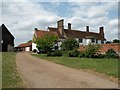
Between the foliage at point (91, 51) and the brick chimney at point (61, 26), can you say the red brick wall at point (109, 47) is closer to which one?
the foliage at point (91, 51)

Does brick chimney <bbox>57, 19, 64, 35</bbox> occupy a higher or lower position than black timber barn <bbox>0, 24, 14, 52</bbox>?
higher

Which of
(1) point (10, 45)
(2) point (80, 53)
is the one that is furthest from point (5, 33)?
(2) point (80, 53)

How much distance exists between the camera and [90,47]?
34.2 m

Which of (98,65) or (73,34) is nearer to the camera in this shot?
(98,65)

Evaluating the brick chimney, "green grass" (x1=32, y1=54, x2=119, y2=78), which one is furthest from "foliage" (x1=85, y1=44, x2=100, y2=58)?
the brick chimney

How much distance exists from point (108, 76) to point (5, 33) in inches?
2408

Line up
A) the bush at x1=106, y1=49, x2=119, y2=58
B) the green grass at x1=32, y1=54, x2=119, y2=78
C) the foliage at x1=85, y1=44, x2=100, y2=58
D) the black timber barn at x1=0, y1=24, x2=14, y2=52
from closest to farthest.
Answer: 1. the green grass at x1=32, y1=54, x2=119, y2=78
2. the bush at x1=106, y1=49, x2=119, y2=58
3. the foliage at x1=85, y1=44, x2=100, y2=58
4. the black timber barn at x1=0, y1=24, x2=14, y2=52

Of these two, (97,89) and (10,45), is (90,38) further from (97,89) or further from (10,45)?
(97,89)

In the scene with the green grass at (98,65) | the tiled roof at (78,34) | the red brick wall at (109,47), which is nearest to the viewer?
the green grass at (98,65)

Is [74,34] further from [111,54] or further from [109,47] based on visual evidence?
[111,54]

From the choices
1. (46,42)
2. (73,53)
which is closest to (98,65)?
(73,53)

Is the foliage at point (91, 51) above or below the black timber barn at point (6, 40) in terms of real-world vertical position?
below

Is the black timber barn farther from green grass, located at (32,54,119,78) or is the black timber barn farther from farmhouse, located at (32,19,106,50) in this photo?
green grass, located at (32,54,119,78)

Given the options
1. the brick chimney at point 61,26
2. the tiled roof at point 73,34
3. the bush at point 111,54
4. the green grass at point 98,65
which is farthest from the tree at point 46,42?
the brick chimney at point 61,26
